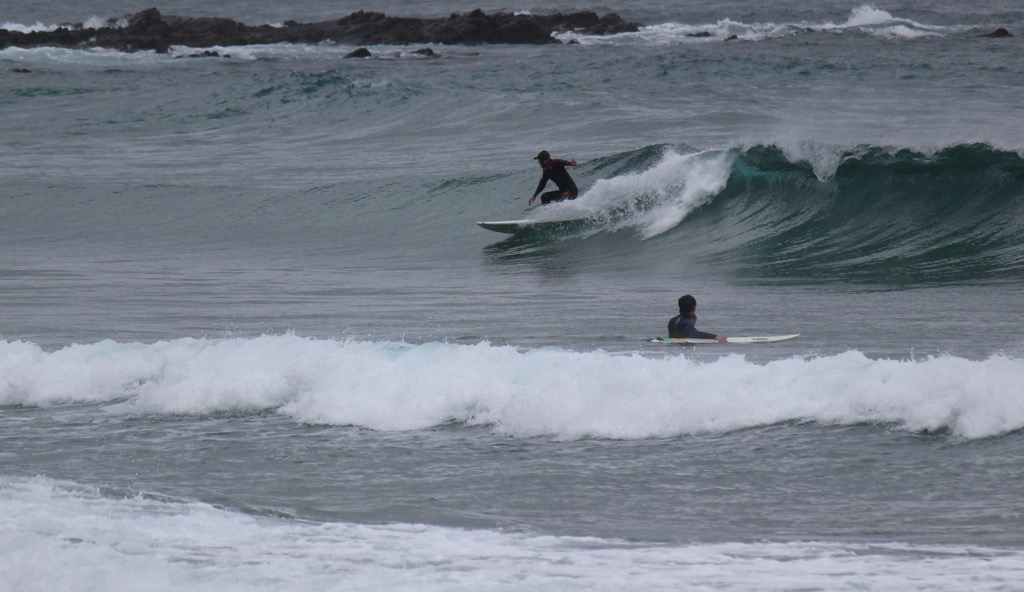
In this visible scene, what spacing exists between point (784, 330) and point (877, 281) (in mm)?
3587

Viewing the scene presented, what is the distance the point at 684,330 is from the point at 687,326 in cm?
5

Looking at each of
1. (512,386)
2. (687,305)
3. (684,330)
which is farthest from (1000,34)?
(512,386)

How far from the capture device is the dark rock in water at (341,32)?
54.5 meters

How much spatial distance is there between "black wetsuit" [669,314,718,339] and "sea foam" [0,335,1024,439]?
76 centimetres

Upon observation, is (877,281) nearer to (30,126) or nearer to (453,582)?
(453,582)

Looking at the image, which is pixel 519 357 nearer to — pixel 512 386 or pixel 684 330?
pixel 512 386

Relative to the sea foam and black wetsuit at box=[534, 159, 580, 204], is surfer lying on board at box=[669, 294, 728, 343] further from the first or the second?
black wetsuit at box=[534, 159, 580, 204]

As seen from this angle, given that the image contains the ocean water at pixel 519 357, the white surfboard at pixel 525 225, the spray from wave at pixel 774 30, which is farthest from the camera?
the spray from wave at pixel 774 30

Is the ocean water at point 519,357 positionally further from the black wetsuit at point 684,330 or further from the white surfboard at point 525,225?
the black wetsuit at point 684,330

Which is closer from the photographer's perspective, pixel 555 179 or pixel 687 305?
pixel 687 305

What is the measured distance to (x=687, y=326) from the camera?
11195 millimetres

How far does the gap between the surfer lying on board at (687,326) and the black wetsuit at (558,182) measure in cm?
696

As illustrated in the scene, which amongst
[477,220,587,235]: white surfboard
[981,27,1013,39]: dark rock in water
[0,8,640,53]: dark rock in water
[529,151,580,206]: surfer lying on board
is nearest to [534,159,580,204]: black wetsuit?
[529,151,580,206]: surfer lying on board

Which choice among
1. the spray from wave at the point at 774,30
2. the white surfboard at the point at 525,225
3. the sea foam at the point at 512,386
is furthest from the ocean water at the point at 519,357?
the spray from wave at the point at 774,30
